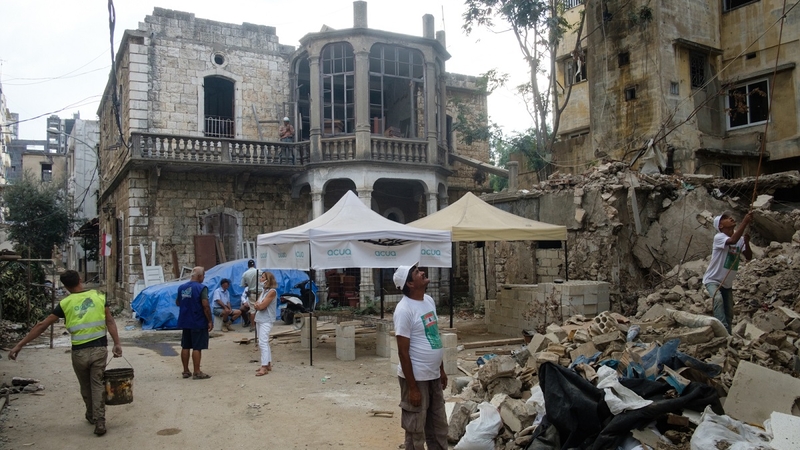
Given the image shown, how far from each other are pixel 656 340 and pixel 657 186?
6.41 m

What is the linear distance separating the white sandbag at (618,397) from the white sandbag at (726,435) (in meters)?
0.42

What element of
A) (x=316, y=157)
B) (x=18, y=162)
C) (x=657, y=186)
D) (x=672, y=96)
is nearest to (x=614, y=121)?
(x=672, y=96)

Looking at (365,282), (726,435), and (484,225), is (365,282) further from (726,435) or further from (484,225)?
(726,435)

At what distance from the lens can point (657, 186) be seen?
11.9 m

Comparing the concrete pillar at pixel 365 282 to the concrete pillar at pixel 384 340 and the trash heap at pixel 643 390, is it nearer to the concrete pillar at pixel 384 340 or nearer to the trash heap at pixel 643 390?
the concrete pillar at pixel 384 340

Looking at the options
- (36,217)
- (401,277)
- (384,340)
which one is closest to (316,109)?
(384,340)

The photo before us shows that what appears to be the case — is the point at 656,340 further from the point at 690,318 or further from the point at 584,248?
the point at 584,248

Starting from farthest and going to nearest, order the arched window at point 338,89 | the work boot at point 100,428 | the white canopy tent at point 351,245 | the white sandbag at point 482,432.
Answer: the arched window at point 338,89, the white canopy tent at point 351,245, the work boot at point 100,428, the white sandbag at point 482,432

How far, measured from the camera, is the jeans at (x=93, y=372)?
5.68m

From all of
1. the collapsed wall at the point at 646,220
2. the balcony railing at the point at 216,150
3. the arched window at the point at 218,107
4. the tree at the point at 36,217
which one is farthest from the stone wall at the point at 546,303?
the tree at the point at 36,217

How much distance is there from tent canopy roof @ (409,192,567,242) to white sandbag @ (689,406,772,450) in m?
6.56

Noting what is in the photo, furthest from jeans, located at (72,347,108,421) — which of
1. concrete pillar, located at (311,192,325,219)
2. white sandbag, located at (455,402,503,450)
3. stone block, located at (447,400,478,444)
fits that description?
concrete pillar, located at (311,192,325,219)

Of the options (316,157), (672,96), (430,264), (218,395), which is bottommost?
(218,395)

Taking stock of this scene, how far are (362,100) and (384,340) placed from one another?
969 cm
